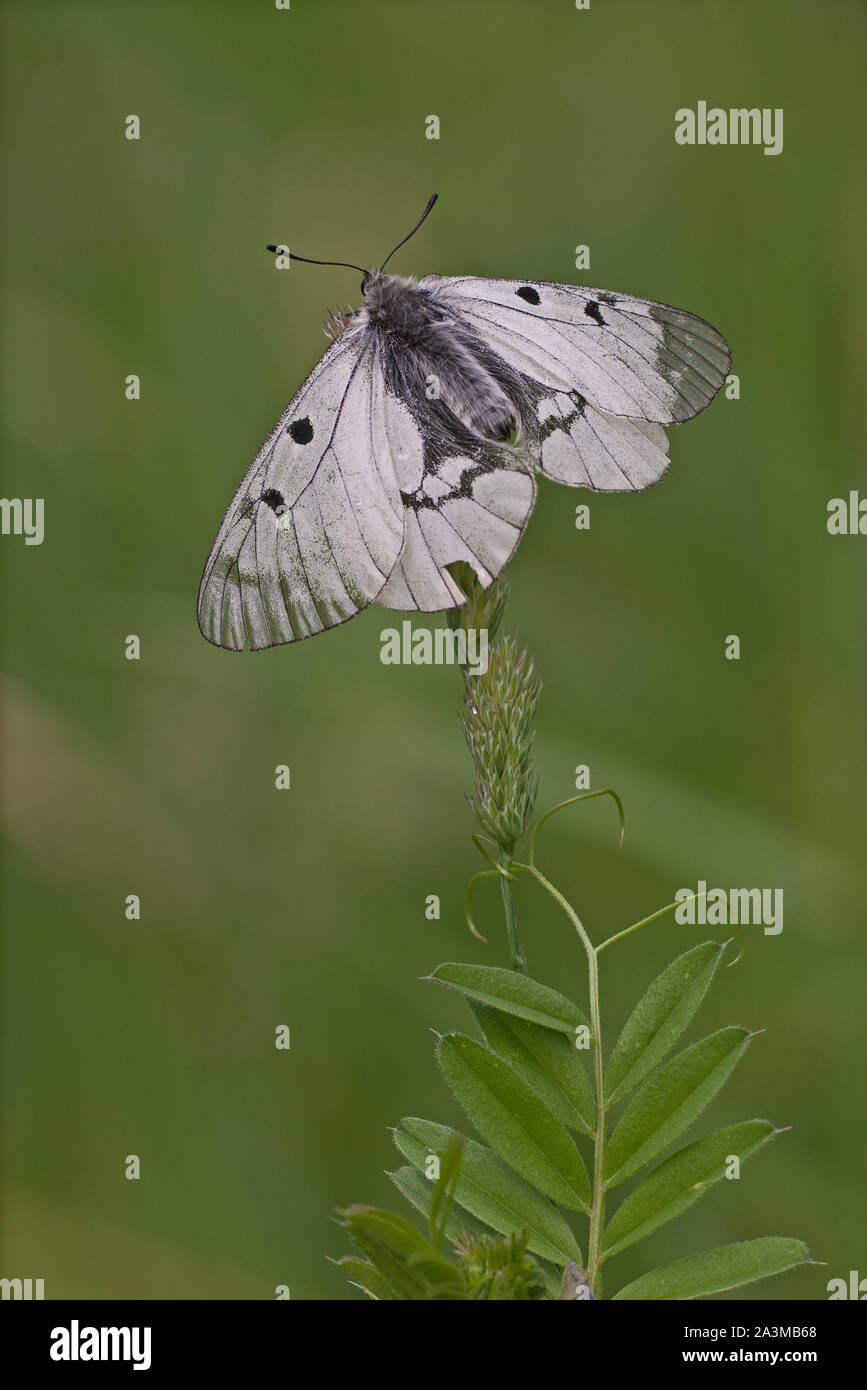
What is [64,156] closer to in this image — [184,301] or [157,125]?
[157,125]

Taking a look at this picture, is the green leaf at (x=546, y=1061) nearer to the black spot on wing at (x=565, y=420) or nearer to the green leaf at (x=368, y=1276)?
the green leaf at (x=368, y=1276)

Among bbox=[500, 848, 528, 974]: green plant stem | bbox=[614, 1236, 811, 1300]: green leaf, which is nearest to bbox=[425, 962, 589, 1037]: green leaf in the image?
bbox=[500, 848, 528, 974]: green plant stem

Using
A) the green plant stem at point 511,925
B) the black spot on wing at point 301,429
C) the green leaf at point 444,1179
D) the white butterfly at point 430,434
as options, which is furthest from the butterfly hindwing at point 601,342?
the green leaf at point 444,1179

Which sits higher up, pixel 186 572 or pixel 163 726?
pixel 186 572

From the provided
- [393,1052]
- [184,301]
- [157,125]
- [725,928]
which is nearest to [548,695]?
[725,928]

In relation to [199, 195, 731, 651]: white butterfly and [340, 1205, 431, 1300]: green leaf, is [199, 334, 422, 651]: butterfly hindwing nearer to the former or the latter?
[199, 195, 731, 651]: white butterfly

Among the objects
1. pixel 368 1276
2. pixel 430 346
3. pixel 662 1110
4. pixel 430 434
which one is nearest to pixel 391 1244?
pixel 368 1276
